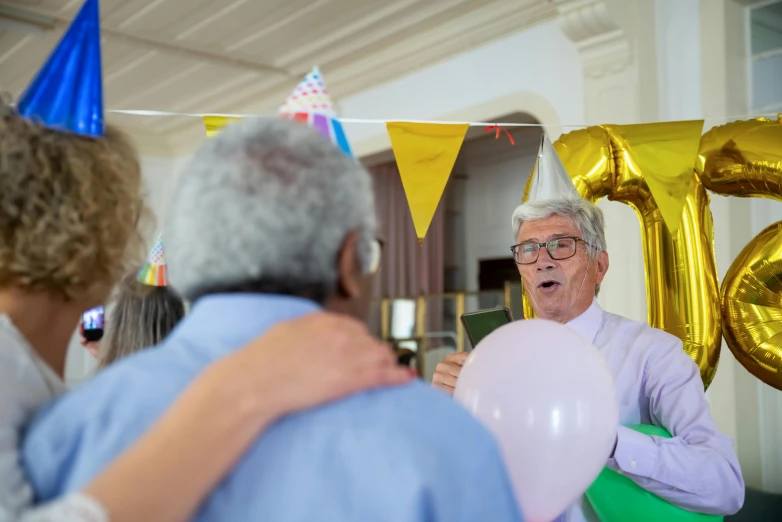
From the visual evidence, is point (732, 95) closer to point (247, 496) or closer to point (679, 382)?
point (679, 382)

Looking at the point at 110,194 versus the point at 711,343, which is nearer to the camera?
the point at 110,194

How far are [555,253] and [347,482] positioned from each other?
1.19m

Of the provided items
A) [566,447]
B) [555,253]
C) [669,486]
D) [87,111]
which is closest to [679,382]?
[669,486]

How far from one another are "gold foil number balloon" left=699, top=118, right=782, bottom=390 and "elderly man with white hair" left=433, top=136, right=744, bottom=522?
0.35 metres

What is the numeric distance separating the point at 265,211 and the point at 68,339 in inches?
16.6

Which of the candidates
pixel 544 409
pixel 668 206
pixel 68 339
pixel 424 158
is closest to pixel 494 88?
pixel 424 158

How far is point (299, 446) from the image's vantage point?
64 cm

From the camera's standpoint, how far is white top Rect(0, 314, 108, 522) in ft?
1.99

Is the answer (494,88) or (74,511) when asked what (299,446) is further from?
(494,88)

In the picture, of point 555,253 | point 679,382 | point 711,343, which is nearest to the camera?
point 679,382

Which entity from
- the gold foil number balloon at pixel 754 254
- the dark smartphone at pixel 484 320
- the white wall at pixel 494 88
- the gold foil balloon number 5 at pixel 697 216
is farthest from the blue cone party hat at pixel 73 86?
the white wall at pixel 494 88

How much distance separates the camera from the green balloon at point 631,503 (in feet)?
4.62

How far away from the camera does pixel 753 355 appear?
1831 millimetres

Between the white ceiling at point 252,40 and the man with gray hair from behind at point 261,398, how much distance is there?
2.76 meters
